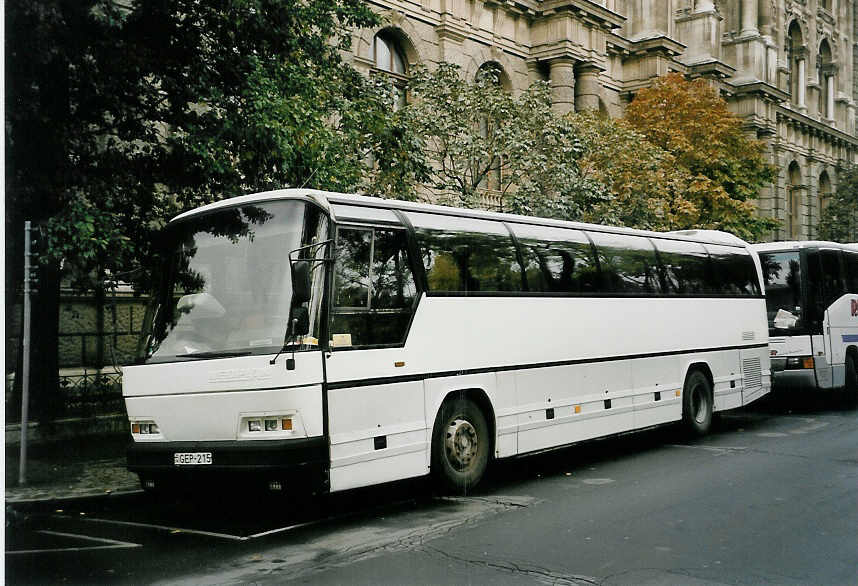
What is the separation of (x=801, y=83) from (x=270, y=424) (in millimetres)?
49612

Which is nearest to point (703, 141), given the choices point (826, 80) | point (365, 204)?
point (365, 204)

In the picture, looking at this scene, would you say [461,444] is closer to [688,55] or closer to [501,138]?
[501,138]

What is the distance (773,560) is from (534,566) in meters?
1.78

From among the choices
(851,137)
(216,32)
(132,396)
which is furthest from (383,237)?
(851,137)

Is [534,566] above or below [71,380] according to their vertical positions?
below

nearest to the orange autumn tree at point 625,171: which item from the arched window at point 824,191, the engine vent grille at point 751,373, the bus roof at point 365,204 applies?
the engine vent grille at point 751,373

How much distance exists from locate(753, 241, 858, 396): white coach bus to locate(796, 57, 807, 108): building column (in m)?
35.6

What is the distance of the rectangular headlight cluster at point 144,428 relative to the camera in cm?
871

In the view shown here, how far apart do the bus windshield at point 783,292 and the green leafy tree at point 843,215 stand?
33.6 m

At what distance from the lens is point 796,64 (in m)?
51.5

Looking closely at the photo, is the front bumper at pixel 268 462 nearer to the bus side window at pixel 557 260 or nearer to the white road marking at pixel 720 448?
the bus side window at pixel 557 260

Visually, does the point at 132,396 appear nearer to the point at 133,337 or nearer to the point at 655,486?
the point at 655,486

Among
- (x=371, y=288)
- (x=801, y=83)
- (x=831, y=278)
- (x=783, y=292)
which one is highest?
(x=801, y=83)

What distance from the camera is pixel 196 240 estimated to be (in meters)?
9.08
